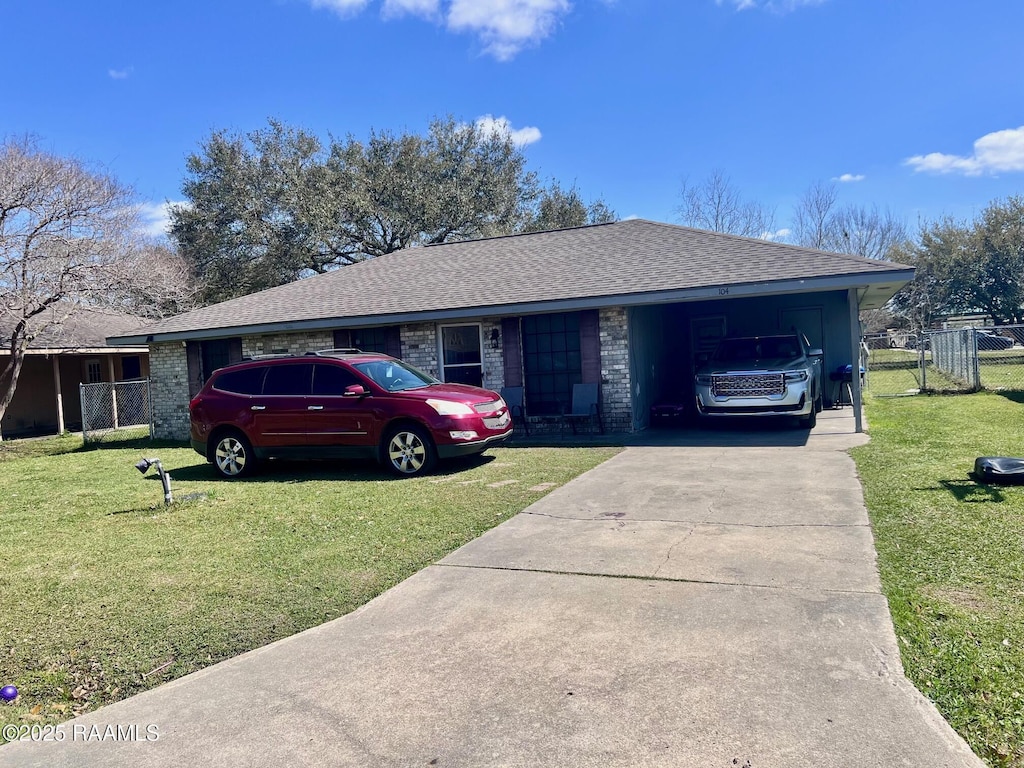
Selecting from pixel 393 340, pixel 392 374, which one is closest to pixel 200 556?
pixel 392 374

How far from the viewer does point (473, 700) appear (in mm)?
3293

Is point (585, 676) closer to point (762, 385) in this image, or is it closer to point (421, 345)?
point (762, 385)

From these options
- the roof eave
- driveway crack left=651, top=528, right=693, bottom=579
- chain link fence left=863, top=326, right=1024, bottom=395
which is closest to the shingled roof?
the roof eave

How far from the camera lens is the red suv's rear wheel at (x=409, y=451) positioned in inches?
365

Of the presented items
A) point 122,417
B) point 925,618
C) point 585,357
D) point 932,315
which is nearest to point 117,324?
point 122,417

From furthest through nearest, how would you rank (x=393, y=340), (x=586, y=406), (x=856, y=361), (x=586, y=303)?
(x=393, y=340) → (x=586, y=406) → (x=586, y=303) → (x=856, y=361)

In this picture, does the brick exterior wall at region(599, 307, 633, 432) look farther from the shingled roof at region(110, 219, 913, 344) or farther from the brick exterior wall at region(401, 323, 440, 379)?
the brick exterior wall at region(401, 323, 440, 379)

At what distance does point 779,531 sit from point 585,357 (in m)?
7.45

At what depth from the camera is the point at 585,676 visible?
3459 millimetres

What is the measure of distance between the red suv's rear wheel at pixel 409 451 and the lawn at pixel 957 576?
5203 millimetres

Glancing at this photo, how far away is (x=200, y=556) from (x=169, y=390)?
12.0 meters

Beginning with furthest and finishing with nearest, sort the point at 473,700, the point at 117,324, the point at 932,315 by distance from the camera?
the point at 932,315
the point at 117,324
the point at 473,700

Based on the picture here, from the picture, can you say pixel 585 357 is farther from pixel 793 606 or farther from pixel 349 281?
pixel 793 606

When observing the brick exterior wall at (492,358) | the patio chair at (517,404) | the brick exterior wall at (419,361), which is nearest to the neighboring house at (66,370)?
the brick exterior wall at (419,361)
